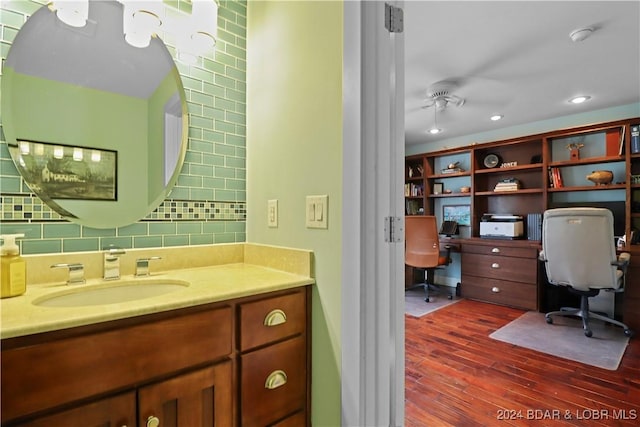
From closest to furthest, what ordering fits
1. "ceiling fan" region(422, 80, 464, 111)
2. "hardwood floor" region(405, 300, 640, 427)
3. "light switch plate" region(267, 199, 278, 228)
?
1. "light switch plate" region(267, 199, 278, 228)
2. "hardwood floor" region(405, 300, 640, 427)
3. "ceiling fan" region(422, 80, 464, 111)

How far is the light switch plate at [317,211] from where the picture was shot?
1133mm

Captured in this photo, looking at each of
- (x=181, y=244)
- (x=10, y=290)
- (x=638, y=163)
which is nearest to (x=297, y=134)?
(x=181, y=244)

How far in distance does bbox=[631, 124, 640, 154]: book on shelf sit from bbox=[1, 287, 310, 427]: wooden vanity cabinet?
3.71 metres

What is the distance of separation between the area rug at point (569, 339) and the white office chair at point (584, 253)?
0.10 metres

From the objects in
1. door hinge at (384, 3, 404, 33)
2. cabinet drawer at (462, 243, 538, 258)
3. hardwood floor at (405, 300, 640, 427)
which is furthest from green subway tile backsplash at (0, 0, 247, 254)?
cabinet drawer at (462, 243, 538, 258)

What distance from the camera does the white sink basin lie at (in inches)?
38.7

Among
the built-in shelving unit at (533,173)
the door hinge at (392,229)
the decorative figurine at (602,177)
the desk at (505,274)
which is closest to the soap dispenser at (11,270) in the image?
the door hinge at (392,229)

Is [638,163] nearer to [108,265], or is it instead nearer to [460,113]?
[460,113]

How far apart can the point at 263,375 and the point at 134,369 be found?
0.40m

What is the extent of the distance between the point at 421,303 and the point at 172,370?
3.34m

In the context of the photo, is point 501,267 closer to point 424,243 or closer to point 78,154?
point 424,243

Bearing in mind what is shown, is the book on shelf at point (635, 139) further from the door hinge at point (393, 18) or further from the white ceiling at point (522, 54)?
the door hinge at point (393, 18)

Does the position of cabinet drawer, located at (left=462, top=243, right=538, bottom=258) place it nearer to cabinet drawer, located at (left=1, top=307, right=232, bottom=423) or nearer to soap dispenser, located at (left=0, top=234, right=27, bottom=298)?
cabinet drawer, located at (left=1, top=307, right=232, bottom=423)

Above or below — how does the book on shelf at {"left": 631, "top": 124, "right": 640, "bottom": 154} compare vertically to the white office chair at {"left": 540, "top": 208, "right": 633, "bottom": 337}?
above
